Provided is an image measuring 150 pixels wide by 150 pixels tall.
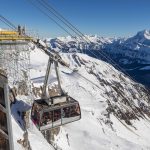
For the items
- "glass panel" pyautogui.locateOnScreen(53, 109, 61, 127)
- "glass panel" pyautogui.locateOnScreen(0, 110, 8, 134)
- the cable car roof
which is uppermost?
"glass panel" pyautogui.locateOnScreen(0, 110, 8, 134)

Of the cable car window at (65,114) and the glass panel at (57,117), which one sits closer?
the glass panel at (57,117)

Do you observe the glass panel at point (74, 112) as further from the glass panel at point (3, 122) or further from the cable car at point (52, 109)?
the glass panel at point (3, 122)

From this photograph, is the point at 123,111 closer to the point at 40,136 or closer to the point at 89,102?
the point at 89,102

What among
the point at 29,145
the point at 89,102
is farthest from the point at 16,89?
the point at 89,102

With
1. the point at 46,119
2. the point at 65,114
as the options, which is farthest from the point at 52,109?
the point at 65,114

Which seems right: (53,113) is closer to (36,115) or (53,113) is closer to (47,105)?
(47,105)

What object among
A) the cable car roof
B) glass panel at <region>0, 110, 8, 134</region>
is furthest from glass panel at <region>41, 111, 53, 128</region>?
glass panel at <region>0, 110, 8, 134</region>

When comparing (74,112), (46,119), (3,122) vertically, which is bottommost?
(46,119)

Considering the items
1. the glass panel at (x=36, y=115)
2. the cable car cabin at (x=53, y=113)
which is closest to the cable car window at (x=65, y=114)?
the cable car cabin at (x=53, y=113)

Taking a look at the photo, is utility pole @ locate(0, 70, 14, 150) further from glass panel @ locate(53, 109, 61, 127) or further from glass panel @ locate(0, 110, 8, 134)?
glass panel @ locate(53, 109, 61, 127)
